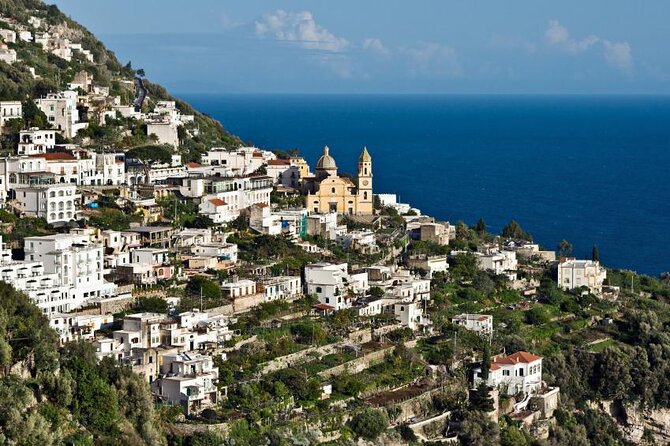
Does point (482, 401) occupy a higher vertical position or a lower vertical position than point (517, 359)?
lower

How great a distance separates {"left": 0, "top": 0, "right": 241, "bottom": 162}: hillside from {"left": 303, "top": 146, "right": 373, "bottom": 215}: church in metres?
4.22

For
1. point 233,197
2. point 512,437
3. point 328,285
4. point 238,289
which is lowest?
point 512,437

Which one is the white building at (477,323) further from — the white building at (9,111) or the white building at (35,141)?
the white building at (9,111)

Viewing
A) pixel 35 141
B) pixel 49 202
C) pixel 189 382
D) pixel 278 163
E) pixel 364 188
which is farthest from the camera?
pixel 278 163

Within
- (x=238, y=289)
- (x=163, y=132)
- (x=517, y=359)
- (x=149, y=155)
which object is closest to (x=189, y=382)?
(x=238, y=289)

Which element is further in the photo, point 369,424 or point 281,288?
point 281,288

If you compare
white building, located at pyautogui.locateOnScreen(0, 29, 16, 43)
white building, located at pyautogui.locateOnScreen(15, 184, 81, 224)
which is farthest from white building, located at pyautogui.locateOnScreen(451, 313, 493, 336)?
white building, located at pyautogui.locateOnScreen(0, 29, 16, 43)

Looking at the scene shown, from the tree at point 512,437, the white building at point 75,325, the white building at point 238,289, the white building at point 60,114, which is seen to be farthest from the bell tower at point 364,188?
the white building at point 75,325

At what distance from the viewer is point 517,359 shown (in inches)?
1362

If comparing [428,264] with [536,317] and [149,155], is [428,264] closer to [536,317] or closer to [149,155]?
[536,317]

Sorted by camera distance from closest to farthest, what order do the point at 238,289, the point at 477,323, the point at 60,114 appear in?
1. the point at 238,289
2. the point at 477,323
3. the point at 60,114

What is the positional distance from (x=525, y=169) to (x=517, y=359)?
58024 mm

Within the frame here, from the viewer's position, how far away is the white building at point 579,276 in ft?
142

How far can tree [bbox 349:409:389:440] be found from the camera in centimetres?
3048
